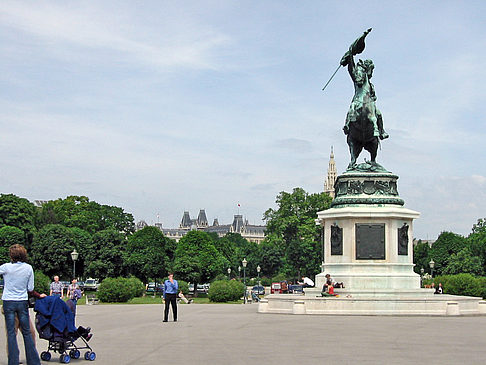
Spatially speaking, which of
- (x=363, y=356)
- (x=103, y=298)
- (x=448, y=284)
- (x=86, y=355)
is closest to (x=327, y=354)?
(x=363, y=356)

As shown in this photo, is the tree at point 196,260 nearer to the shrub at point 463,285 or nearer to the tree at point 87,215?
the tree at point 87,215

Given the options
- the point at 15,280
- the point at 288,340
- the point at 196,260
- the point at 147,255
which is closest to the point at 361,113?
the point at 288,340

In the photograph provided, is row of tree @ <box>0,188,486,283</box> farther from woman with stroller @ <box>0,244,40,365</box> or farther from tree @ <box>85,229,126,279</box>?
woman with stroller @ <box>0,244,40,365</box>

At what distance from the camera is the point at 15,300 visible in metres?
13.0

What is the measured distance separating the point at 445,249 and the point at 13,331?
303ft

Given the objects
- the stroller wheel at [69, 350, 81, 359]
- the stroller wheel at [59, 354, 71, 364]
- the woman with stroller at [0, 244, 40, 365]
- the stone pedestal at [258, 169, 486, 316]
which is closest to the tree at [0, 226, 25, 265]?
the stone pedestal at [258, 169, 486, 316]

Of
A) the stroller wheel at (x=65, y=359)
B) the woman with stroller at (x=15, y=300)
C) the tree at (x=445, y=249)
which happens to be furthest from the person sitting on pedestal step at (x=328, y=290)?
the tree at (x=445, y=249)

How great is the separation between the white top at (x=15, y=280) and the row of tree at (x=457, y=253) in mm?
75061

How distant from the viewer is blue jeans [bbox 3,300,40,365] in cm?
1277

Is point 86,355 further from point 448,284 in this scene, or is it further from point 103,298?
point 448,284

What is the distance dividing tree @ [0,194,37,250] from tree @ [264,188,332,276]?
31898 millimetres

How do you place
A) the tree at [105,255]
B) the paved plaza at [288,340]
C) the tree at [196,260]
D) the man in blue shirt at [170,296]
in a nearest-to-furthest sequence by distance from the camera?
the paved plaza at [288,340] → the man in blue shirt at [170,296] → the tree at [196,260] → the tree at [105,255]

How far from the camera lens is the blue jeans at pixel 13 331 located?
41.9 feet

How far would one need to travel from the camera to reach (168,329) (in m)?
22.1
